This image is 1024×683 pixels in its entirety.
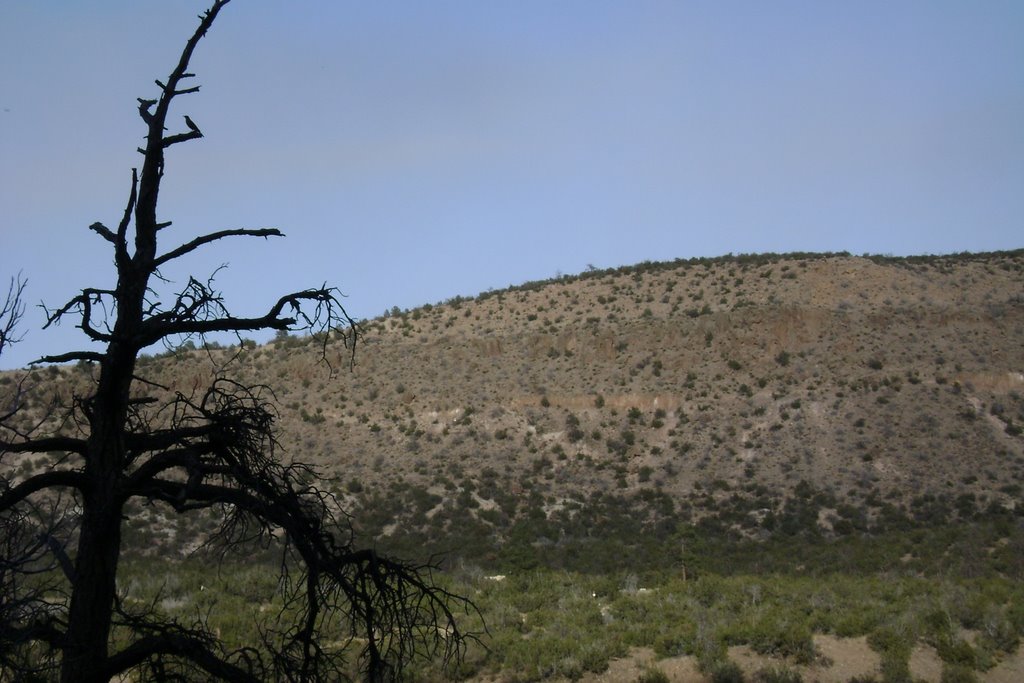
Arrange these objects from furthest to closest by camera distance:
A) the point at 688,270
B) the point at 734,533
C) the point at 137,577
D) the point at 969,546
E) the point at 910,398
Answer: the point at 688,270 → the point at 910,398 → the point at 734,533 → the point at 969,546 → the point at 137,577

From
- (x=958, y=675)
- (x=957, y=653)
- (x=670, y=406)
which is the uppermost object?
(x=670, y=406)

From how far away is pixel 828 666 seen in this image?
16.5m

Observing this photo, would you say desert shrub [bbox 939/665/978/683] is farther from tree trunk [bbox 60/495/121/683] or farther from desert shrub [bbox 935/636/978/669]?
tree trunk [bbox 60/495/121/683]

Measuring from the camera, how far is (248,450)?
7.20m

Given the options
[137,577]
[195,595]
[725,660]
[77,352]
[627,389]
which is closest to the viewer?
[77,352]

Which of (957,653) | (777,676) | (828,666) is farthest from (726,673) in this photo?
(957,653)

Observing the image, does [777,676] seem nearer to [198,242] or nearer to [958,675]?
[958,675]

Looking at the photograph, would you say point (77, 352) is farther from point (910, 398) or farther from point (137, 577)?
point (910, 398)

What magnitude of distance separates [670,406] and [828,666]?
1456 inches

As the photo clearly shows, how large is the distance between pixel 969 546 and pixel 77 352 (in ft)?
107

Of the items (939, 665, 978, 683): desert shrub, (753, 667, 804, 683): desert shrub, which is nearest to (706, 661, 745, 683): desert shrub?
(753, 667, 804, 683): desert shrub

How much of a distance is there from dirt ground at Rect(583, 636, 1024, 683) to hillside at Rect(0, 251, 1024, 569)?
1631 cm

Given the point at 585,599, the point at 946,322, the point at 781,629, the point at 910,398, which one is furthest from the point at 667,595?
the point at 946,322

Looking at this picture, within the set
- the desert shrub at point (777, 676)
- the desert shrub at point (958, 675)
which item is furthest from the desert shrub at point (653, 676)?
the desert shrub at point (958, 675)
